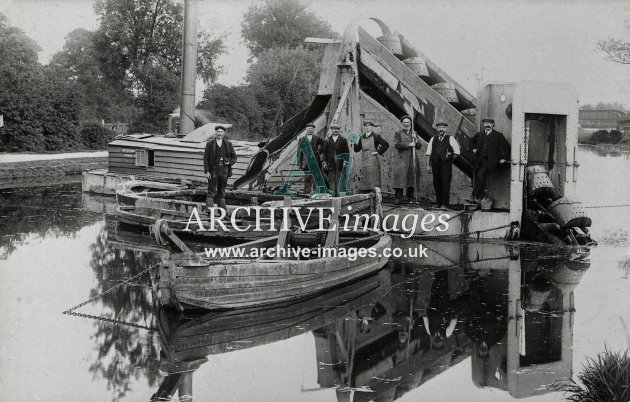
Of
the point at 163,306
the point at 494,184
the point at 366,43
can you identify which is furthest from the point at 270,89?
the point at 163,306

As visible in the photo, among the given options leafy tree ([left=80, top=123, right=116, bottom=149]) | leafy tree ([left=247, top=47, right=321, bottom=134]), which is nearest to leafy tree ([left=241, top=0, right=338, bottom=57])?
leafy tree ([left=247, top=47, right=321, bottom=134])

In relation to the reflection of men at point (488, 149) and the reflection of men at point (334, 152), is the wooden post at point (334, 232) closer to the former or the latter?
the reflection of men at point (334, 152)

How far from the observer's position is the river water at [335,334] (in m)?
7.31

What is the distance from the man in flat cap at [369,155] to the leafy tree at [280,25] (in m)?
47.0

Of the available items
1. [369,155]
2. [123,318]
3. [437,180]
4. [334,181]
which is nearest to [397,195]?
[369,155]

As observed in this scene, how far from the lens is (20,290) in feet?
35.8

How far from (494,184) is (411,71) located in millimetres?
3498

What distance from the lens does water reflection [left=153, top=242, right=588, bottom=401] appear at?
758cm

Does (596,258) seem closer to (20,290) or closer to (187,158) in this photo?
(20,290)

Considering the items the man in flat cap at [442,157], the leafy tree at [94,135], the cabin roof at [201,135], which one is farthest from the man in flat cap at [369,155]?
the leafy tree at [94,135]

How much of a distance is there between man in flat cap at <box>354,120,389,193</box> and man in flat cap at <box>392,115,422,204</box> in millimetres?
452

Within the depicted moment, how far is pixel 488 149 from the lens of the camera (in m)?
15.7

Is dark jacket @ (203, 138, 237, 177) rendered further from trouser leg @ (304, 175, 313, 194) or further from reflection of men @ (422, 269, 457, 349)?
reflection of men @ (422, 269, 457, 349)

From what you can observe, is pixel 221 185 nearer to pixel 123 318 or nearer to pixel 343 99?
pixel 343 99
